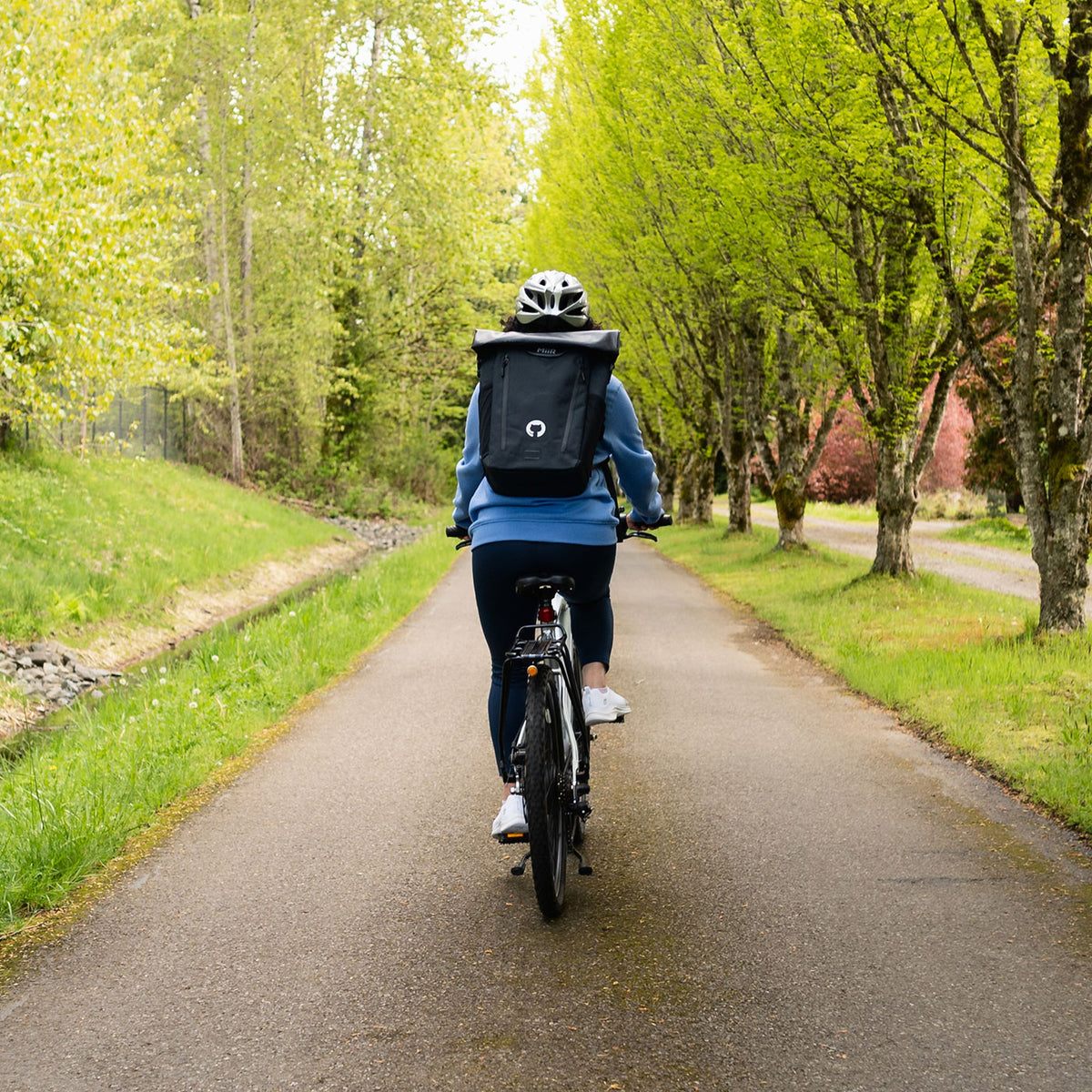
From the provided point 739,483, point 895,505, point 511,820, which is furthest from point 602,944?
point 739,483

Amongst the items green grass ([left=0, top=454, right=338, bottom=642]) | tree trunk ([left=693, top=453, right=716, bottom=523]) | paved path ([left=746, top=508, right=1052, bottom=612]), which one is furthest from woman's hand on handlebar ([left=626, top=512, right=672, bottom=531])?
tree trunk ([left=693, top=453, right=716, bottom=523])

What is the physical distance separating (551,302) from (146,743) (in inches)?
159

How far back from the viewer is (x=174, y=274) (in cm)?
2675

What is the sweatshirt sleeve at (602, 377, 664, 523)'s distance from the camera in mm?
4402

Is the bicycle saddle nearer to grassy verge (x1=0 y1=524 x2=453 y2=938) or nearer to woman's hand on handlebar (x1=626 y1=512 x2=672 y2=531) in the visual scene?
woman's hand on handlebar (x1=626 y1=512 x2=672 y2=531)

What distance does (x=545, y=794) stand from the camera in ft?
13.0

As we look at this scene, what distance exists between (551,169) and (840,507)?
17.7 metres

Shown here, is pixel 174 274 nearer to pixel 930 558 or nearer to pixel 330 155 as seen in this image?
pixel 330 155

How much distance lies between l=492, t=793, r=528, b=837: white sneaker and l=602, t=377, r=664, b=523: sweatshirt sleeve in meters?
1.17

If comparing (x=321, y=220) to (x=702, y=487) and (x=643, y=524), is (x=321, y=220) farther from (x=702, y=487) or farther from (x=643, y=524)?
(x=643, y=524)

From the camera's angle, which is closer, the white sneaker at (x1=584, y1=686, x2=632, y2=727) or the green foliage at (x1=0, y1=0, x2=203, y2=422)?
the white sneaker at (x1=584, y1=686, x2=632, y2=727)

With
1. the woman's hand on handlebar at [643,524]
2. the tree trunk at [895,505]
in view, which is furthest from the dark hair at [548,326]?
the tree trunk at [895,505]

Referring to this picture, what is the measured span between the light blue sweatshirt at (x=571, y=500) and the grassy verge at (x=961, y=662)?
9.00 feet

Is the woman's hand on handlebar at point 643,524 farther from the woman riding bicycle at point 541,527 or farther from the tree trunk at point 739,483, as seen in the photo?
the tree trunk at point 739,483
